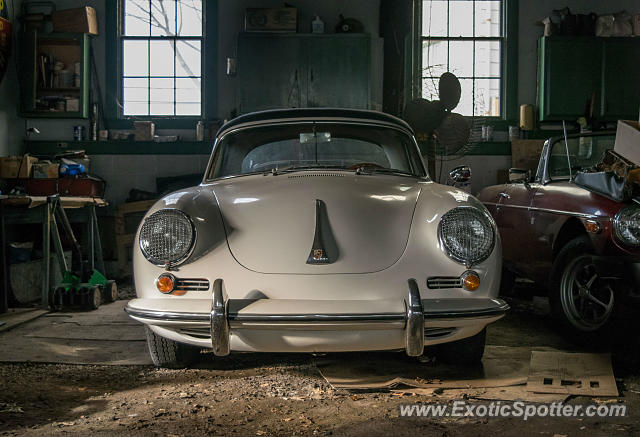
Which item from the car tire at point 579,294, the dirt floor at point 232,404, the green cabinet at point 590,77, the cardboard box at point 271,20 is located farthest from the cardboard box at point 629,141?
the cardboard box at point 271,20

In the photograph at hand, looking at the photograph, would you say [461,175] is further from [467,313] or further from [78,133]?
[78,133]

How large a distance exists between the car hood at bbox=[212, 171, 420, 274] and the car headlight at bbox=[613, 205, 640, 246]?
52.1 inches

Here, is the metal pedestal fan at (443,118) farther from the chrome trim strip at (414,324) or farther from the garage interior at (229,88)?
the chrome trim strip at (414,324)

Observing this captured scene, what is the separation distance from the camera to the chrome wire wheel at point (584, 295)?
12.5ft

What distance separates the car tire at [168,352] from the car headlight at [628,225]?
95.9 inches

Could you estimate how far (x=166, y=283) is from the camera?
2.72 m

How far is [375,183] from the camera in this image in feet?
10.3

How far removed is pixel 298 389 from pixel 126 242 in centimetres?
544

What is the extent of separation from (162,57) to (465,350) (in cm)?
708

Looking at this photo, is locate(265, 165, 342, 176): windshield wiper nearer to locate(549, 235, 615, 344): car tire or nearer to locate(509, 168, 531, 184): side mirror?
locate(549, 235, 615, 344): car tire

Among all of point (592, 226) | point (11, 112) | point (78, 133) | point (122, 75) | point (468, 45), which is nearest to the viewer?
point (592, 226)

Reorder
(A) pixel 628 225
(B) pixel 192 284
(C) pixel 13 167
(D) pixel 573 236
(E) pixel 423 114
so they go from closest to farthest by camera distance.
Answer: (B) pixel 192 284
(A) pixel 628 225
(D) pixel 573 236
(E) pixel 423 114
(C) pixel 13 167

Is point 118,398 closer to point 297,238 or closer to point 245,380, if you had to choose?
point 245,380

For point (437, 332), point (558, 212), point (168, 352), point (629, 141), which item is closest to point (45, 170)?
point (168, 352)
